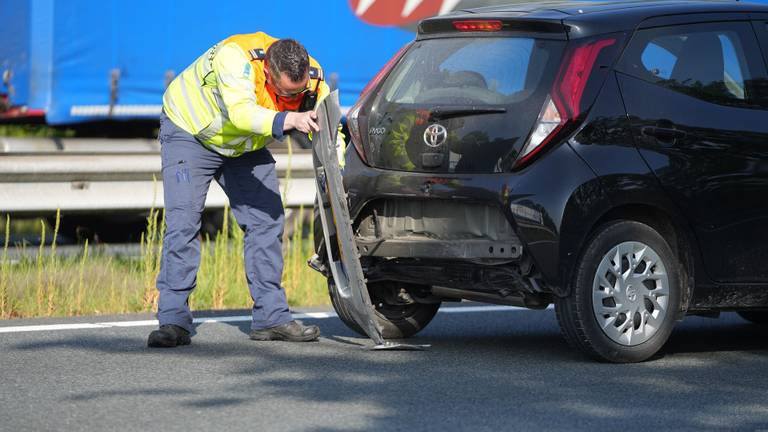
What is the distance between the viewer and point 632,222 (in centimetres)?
672

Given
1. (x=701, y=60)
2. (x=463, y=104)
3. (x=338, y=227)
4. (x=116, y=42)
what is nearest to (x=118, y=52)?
(x=116, y=42)

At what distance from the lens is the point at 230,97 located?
6992 mm

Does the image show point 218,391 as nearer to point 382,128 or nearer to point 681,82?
point 382,128

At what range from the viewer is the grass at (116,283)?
28.2ft

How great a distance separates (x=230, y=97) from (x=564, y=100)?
1589 mm

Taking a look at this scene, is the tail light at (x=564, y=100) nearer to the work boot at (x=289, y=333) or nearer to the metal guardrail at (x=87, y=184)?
the work boot at (x=289, y=333)

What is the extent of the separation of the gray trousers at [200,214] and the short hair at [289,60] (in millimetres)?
728

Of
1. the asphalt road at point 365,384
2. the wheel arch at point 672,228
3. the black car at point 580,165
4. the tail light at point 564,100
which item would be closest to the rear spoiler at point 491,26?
the black car at point 580,165

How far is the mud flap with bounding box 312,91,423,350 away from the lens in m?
6.71

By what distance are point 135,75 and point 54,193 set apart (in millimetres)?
3066

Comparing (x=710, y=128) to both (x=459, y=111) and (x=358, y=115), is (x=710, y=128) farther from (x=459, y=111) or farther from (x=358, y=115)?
(x=358, y=115)

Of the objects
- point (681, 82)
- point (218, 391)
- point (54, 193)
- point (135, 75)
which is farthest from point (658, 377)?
point (135, 75)

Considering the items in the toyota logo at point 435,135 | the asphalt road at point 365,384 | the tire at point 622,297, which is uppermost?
the toyota logo at point 435,135

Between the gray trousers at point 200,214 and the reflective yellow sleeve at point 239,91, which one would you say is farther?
the gray trousers at point 200,214
